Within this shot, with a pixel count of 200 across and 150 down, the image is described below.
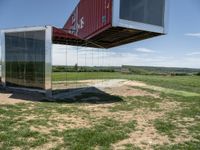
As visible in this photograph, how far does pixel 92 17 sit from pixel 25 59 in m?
5.49

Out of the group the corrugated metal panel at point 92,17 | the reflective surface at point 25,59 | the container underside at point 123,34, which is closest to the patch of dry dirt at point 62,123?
the reflective surface at point 25,59

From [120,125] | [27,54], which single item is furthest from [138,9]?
[120,125]

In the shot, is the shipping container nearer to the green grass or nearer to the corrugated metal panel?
the corrugated metal panel

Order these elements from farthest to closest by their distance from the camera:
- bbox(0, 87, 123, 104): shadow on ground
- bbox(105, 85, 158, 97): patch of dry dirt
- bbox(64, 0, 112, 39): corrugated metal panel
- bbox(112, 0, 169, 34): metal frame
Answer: bbox(105, 85, 158, 97): patch of dry dirt → bbox(64, 0, 112, 39): corrugated metal panel → bbox(112, 0, 169, 34): metal frame → bbox(0, 87, 123, 104): shadow on ground

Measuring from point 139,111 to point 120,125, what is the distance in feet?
8.73

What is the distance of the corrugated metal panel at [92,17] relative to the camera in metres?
12.5

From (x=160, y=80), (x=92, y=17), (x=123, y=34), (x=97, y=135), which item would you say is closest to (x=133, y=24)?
(x=123, y=34)

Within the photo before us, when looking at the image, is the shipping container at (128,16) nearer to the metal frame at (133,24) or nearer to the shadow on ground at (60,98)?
the metal frame at (133,24)

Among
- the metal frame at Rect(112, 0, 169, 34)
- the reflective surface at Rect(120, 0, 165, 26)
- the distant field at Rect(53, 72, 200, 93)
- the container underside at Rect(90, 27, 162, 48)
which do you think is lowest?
the distant field at Rect(53, 72, 200, 93)

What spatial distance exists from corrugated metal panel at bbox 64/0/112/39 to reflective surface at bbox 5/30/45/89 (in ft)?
11.4

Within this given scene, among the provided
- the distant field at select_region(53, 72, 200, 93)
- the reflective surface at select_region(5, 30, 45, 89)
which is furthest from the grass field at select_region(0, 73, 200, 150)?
the distant field at select_region(53, 72, 200, 93)

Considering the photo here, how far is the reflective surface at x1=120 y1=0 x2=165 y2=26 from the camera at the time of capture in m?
12.6

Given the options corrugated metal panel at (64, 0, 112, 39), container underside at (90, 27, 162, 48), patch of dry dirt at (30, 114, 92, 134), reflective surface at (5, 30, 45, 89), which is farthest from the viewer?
container underside at (90, 27, 162, 48)

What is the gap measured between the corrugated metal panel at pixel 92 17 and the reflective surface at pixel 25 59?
3488mm
